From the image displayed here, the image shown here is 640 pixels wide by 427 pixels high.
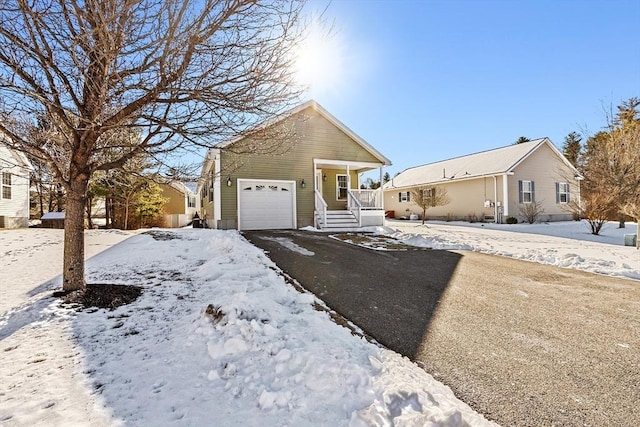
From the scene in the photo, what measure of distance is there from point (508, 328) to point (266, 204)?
10969mm

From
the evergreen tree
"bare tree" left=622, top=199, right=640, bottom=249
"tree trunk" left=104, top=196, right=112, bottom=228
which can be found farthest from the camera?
the evergreen tree

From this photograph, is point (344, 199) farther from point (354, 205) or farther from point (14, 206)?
point (14, 206)

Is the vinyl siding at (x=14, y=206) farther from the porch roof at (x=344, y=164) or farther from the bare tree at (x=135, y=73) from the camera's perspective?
the bare tree at (x=135, y=73)

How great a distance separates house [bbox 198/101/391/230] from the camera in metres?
12.6

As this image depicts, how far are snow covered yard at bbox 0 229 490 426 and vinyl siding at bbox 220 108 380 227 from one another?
8.74 metres

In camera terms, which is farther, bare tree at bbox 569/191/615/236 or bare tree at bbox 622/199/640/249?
bare tree at bbox 569/191/615/236

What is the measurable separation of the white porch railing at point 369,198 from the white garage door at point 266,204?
3059 mm

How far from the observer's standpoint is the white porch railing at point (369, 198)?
1430cm

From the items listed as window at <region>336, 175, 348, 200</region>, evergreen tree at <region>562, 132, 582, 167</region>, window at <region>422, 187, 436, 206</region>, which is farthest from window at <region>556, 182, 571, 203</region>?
window at <region>336, 175, 348, 200</region>

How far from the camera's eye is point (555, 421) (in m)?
1.86

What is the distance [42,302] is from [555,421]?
17.0 feet

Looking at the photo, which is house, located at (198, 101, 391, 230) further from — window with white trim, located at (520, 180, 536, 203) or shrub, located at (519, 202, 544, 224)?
shrub, located at (519, 202, 544, 224)

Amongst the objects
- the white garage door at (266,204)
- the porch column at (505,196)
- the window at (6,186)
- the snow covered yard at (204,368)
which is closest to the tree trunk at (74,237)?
the snow covered yard at (204,368)

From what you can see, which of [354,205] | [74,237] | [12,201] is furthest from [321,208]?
[12,201]
